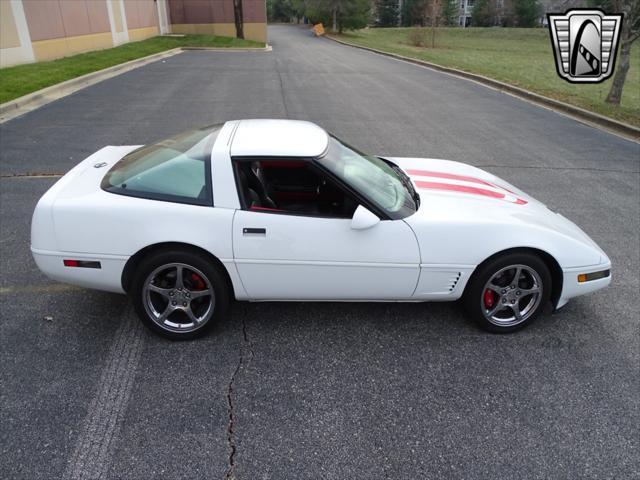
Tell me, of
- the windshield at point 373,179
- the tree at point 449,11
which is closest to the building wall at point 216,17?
the windshield at point 373,179

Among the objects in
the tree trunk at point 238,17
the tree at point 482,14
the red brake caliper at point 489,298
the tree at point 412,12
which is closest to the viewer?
the red brake caliper at point 489,298

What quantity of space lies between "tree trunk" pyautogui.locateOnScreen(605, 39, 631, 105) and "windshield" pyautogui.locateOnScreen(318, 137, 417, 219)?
11.0 m

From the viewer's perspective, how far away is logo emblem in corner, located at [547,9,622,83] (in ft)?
43.0

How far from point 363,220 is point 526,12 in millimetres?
75809

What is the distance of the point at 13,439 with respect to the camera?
2.49 metres

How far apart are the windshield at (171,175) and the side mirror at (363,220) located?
0.91 metres

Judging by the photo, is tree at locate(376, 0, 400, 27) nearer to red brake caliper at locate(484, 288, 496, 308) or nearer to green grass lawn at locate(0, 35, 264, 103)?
green grass lawn at locate(0, 35, 264, 103)

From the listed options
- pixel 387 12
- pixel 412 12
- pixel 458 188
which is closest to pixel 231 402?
pixel 458 188

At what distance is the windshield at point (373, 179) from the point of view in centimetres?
318

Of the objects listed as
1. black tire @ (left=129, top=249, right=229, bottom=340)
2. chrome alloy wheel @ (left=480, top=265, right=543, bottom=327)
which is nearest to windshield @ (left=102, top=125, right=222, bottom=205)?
black tire @ (left=129, top=249, right=229, bottom=340)

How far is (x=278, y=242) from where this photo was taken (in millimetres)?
3053

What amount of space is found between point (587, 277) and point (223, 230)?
2484 mm

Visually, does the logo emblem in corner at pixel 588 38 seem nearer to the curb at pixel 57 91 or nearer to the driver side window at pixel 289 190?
the driver side window at pixel 289 190

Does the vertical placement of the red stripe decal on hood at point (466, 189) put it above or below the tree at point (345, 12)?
below
